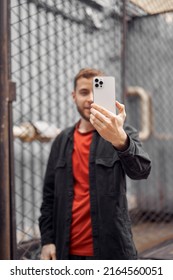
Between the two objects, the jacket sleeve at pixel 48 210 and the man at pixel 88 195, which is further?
the jacket sleeve at pixel 48 210

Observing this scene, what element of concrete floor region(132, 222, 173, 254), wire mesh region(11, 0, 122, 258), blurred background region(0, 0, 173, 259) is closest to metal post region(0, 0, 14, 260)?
blurred background region(0, 0, 173, 259)

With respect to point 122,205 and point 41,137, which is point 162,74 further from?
point 122,205

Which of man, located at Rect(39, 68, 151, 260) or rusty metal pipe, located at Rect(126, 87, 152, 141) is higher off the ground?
rusty metal pipe, located at Rect(126, 87, 152, 141)

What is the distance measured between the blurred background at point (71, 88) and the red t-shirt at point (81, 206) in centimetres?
→ 25

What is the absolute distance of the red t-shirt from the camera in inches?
45.0

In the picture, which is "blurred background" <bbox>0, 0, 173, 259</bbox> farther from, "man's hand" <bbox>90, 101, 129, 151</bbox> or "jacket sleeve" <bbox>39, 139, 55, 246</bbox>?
"man's hand" <bbox>90, 101, 129, 151</bbox>

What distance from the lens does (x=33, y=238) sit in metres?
1.79

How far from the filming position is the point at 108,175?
114cm

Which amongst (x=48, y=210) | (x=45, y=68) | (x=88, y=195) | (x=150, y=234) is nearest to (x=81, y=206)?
(x=88, y=195)

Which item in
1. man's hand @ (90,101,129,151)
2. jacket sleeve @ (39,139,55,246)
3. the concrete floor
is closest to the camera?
man's hand @ (90,101,129,151)

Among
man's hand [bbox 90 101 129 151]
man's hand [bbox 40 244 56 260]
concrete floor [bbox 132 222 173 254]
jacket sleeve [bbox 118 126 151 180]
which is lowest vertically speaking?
concrete floor [bbox 132 222 173 254]

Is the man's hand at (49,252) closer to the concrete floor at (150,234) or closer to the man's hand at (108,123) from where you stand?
the man's hand at (108,123)

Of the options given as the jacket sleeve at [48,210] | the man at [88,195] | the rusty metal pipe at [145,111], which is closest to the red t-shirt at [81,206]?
the man at [88,195]

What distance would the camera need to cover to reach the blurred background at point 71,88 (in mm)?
1468
